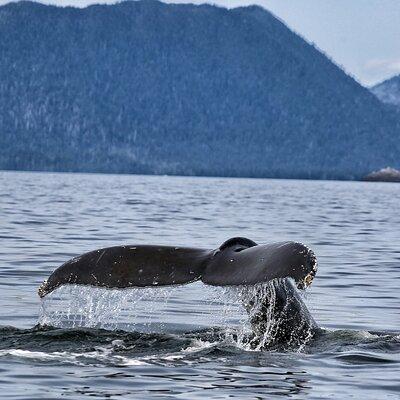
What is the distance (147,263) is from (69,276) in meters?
0.60

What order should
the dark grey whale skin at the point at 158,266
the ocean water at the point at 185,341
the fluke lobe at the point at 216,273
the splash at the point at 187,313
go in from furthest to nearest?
the splash at the point at 187,313 < the ocean water at the point at 185,341 < the dark grey whale skin at the point at 158,266 < the fluke lobe at the point at 216,273

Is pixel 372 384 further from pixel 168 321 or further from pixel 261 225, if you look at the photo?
pixel 261 225

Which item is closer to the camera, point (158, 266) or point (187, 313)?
point (158, 266)

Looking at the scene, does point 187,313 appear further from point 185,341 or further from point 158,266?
point 158,266

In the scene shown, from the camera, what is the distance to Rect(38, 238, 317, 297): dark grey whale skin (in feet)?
24.9

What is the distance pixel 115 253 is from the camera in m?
8.25

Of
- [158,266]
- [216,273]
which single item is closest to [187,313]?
[158,266]

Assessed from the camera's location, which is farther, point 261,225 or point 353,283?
point 261,225

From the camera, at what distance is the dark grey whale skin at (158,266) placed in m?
7.59

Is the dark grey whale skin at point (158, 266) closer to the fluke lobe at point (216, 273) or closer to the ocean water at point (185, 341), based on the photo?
the fluke lobe at point (216, 273)

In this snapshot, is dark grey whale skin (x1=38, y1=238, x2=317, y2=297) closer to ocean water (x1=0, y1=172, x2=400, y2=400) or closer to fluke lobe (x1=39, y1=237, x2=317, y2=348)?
fluke lobe (x1=39, y1=237, x2=317, y2=348)

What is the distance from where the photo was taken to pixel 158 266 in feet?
26.8

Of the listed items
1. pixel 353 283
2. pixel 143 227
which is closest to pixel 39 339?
pixel 353 283

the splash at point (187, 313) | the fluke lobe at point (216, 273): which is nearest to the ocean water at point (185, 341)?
the splash at point (187, 313)
